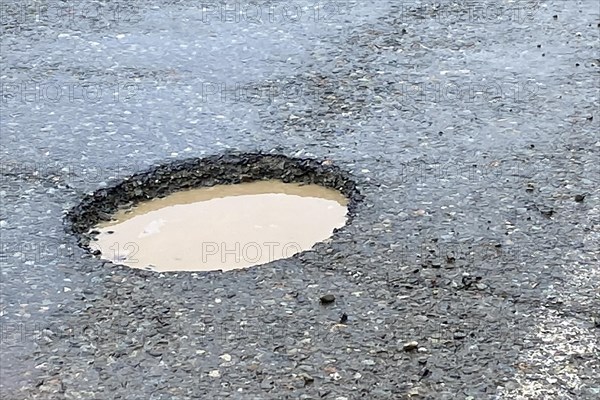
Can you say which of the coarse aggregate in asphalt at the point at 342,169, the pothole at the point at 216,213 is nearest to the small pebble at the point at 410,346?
the coarse aggregate in asphalt at the point at 342,169

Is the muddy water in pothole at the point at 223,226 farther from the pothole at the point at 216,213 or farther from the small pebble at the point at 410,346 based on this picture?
the small pebble at the point at 410,346

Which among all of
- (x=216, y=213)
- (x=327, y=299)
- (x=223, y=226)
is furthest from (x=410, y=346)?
(x=216, y=213)

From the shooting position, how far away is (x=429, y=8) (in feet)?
23.2

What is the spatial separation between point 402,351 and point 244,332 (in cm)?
55

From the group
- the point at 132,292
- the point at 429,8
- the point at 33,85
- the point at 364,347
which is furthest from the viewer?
the point at 429,8

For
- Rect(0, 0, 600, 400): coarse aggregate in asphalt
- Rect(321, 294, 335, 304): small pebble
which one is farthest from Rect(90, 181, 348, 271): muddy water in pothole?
Rect(321, 294, 335, 304): small pebble

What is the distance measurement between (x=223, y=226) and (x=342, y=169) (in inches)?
26.2

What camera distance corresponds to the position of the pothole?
4352 millimetres

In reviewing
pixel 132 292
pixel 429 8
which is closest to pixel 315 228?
pixel 132 292

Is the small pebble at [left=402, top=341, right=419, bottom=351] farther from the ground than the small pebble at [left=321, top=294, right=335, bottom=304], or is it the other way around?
the small pebble at [left=321, top=294, right=335, bottom=304]

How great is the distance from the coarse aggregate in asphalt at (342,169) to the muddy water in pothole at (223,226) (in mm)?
142

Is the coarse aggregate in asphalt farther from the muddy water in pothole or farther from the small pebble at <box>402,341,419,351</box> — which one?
the muddy water in pothole

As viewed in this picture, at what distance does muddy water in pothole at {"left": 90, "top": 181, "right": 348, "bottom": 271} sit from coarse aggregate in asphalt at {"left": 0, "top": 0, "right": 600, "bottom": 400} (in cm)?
14

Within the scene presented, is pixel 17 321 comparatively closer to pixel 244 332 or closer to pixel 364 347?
pixel 244 332
